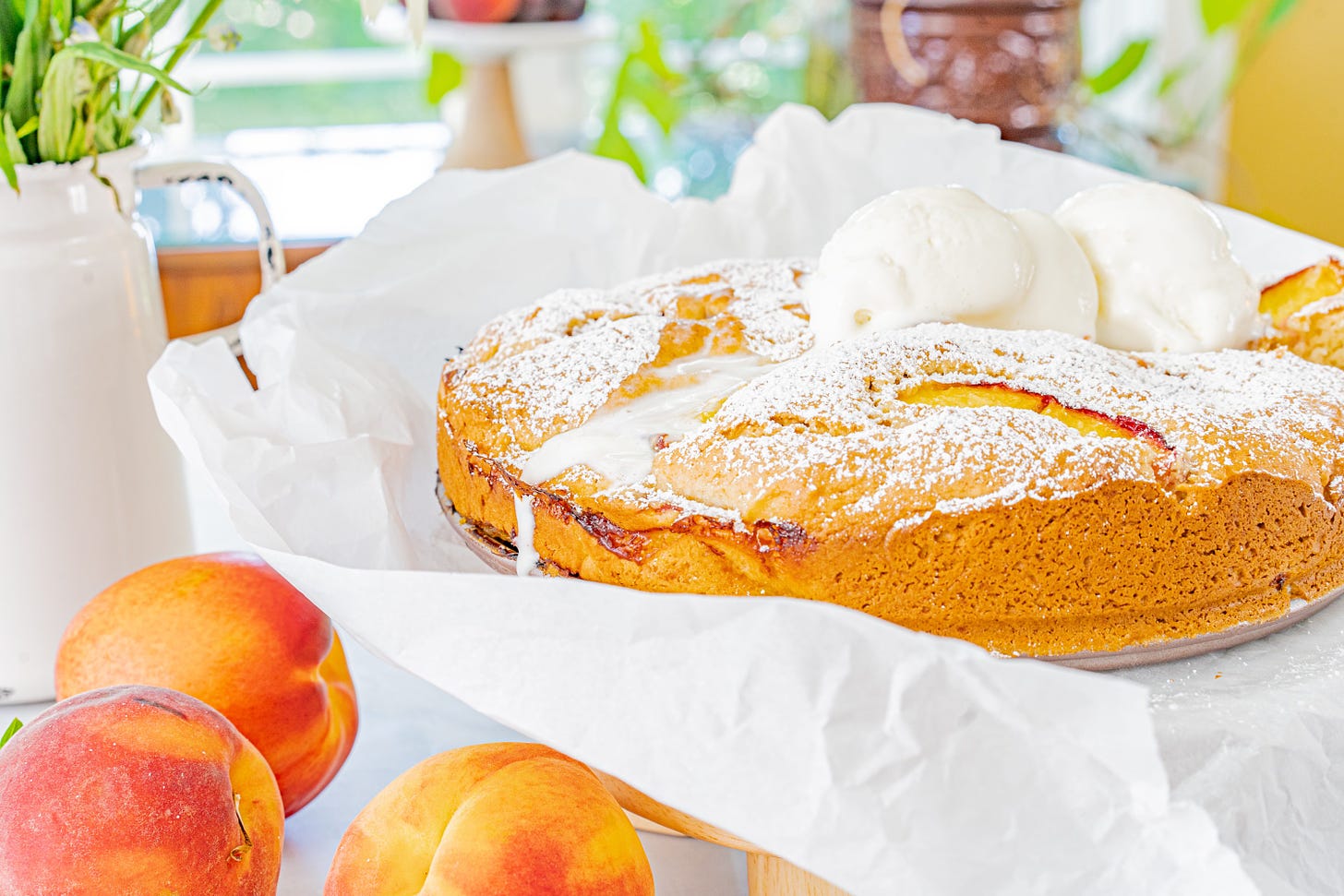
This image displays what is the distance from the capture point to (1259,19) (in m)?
2.62

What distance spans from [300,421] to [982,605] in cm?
49

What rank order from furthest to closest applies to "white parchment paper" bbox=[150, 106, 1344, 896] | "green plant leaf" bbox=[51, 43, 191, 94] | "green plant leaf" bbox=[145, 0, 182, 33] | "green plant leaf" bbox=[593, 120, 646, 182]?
"green plant leaf" bbox=[593, 120, 646, 182] → "green plant leaf" bbox=[145, 0, 182, 33] → "green plant leaf" bbox=[51, 43, 191, 94] → "white parchment paper" bbox=[150, 106, 1344, 896]

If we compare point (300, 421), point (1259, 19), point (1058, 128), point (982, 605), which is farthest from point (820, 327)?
point (1259, 19)

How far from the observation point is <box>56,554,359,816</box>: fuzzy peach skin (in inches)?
28.7

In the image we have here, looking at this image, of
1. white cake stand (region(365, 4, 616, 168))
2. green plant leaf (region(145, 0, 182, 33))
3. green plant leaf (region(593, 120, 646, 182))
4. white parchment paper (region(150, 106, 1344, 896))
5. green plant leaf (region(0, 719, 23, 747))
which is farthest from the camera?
green plant leaf (region(593, 120, 646, 182))

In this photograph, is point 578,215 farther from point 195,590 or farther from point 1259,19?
point 1259,19

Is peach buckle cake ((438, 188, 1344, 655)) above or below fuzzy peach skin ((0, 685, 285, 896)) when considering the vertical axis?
above

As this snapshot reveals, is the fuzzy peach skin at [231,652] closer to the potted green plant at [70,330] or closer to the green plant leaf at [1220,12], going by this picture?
the potted green plant at [70,330]

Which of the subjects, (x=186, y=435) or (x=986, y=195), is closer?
(x=186, y=435)

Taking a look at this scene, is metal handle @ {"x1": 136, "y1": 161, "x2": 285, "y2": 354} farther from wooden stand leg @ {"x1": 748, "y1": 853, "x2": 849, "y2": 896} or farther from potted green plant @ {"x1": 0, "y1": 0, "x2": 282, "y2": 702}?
wooden stand leg @ {"x1": 748, "y1": 853, "x2": 849, "y2": 896}

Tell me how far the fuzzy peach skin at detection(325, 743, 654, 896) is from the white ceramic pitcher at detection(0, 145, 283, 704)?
14.6 inches

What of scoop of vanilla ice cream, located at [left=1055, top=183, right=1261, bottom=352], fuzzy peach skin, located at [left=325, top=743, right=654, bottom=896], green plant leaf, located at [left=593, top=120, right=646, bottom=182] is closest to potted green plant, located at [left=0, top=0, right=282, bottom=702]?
fuzzy peach skin, located at [left=325, top=743, right=654, bottom=896]

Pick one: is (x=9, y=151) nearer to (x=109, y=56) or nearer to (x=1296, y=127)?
(x=109, y=56)

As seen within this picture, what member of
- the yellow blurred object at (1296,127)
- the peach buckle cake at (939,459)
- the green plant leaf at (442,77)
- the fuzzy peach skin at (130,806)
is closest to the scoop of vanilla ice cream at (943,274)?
the peach buckle cake at (939,459)
